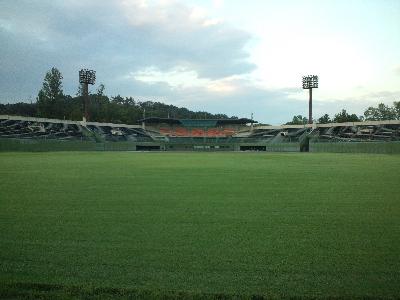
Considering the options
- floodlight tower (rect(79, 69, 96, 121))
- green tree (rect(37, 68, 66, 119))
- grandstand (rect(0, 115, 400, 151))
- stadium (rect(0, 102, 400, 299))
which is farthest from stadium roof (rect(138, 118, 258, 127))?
stadium (rect(0, 102, 400, 299))

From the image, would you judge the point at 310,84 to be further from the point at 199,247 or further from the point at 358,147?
the point at 199,247

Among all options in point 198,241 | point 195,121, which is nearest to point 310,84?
point 195,121

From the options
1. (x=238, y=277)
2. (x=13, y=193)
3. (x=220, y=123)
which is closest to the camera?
(x=238, y=277)

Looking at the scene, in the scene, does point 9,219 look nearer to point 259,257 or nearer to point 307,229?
point 259,257

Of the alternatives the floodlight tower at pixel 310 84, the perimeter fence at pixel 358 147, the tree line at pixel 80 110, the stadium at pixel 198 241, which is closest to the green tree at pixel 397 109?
the tree line at pixel 80 110

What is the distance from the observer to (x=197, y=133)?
97000 mm

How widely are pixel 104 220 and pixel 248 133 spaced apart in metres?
84.0

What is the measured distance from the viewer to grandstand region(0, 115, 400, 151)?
60656 millimetres

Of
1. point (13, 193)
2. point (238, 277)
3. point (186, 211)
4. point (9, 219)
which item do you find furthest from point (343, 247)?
point (13, 193)

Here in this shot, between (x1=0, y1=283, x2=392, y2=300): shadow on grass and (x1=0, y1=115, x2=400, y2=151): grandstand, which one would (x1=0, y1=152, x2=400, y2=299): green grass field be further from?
(x1=0, y1=115, x2=400, y2=151): grandstand

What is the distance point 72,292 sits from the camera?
3881 millimetres

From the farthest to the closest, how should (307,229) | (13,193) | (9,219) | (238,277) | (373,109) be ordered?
(373,109), (13,193), (9,219), (307,229), (238,277)

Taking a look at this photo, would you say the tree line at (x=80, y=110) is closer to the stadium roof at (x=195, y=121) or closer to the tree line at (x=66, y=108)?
the tree line at (x=66, y=108)

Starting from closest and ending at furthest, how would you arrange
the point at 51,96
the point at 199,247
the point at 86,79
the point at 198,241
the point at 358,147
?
the point at 199,247 < the point at 198,241 < the point at 358,147 < the point at 86,79 < the point at 51,96
